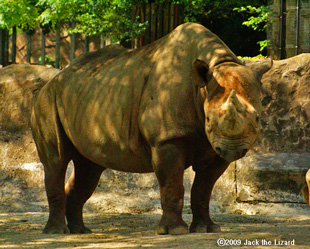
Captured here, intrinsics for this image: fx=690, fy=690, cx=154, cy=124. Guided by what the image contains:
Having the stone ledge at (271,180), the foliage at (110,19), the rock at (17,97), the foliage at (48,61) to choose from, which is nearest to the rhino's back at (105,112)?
the rock at (17,97)

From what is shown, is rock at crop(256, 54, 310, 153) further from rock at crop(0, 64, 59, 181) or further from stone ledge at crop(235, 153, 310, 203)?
rock at crop(0, 64, 59, 181)

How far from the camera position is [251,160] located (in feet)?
32.6

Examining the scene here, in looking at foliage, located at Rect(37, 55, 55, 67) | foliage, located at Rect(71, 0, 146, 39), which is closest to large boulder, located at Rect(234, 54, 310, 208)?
foliage, located at Rect(71, 0, 146, 39)

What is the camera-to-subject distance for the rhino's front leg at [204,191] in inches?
286

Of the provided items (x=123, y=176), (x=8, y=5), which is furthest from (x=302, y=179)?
(x=8, y=5)

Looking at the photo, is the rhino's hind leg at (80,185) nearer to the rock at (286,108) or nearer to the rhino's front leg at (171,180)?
the rhino's front leg at (171,180)

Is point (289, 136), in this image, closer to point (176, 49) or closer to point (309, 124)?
point (309, 124)

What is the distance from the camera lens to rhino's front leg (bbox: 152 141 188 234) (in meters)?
6.70

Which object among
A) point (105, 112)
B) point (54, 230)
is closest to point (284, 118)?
point (105, 112)

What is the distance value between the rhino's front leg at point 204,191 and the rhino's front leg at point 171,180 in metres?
0.51

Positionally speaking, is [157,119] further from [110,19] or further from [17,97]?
[110,19]

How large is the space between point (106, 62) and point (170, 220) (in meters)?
2.20

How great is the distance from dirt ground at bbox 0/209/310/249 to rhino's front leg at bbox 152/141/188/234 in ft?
0.57

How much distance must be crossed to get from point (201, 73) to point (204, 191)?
143 cm
